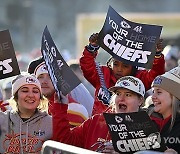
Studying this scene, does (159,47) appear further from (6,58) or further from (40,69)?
(6,58)

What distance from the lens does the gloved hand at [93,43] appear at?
31.4 ft

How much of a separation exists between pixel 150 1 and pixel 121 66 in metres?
37.5

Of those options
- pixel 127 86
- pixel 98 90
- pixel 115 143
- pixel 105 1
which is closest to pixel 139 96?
pixel 127 86

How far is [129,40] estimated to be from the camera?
30.7ft

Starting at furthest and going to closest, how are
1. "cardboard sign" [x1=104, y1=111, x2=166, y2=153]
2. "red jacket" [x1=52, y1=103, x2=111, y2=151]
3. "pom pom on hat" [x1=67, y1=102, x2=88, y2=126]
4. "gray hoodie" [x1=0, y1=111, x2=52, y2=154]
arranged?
"pom pom on hat" [x1=67, y1=102, x2=88, y2=126]
"gray hoodie" [x1=0, y1=111, x2=52, y2=154]
"red jacket" [x1=52, y1=103, x2=111, y2=151]
"cardboard sign" [x1=104, y1=111, x2=166, y2=153]

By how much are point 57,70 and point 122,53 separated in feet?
3.70

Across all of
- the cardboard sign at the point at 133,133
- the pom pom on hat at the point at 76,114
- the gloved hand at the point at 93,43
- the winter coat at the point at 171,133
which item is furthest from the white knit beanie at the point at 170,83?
the pom pom on hat at the point at 76,114

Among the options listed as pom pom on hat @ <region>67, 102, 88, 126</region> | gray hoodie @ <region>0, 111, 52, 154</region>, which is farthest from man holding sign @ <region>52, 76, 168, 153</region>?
pom pom on hat @ <region>67, 102, 88, 126</region>

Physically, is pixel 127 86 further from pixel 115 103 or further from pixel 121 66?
pixel 121 66

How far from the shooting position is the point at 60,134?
8.32 meters

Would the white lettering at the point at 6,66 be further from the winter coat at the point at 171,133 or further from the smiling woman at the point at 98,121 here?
the winter coat at the point at 171,133

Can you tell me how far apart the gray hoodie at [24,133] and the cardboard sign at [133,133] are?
1.06m

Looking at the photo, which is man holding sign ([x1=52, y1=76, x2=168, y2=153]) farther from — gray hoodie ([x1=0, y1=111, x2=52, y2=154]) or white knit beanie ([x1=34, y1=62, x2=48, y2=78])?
white knit beanie ([x1=34, y1=62, x2=48, y2=78])

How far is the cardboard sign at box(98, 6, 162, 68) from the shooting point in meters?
9.22
